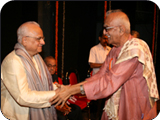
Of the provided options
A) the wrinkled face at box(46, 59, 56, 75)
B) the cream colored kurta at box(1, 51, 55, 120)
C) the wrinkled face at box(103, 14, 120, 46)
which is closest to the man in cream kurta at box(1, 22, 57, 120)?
the cream colored kurta at box(1, 51, 55, 120)

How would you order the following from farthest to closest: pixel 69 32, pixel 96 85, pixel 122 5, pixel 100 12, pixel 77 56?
pixel 122 5 < pixel 100 12 < pixel 77 56 < pixel 69 32 < pixel 96 85

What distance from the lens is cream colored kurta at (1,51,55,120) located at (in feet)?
5.69

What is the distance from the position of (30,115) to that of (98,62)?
2.95 m

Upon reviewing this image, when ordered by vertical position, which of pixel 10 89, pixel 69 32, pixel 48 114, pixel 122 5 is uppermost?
pixel 122 5

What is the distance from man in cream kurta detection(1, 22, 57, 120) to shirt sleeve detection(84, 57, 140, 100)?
0.49m

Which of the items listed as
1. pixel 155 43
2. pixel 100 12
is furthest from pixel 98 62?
pixel 155 43

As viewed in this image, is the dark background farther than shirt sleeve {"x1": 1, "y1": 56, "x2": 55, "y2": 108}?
Yes

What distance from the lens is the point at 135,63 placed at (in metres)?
1.71

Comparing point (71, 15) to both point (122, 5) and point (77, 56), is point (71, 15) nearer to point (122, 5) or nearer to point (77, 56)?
point (77, 56)

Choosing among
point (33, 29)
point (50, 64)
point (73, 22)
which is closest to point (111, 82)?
point (33, 29)

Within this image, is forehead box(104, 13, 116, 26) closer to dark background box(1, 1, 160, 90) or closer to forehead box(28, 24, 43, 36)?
forehead box(28, 24, 43, 36)

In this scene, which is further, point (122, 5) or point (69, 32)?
point (122, 5)

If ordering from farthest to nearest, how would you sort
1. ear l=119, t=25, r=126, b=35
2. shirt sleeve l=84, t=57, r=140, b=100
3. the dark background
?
the dark background
ear l=119, t=25, r=126, b=35
shirt sleeve l=84, t=57, r=140, b=100

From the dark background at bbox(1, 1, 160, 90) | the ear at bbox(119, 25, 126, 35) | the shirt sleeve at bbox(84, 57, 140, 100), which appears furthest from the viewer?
the dark background at bbox(1, 1, 160, 90)
